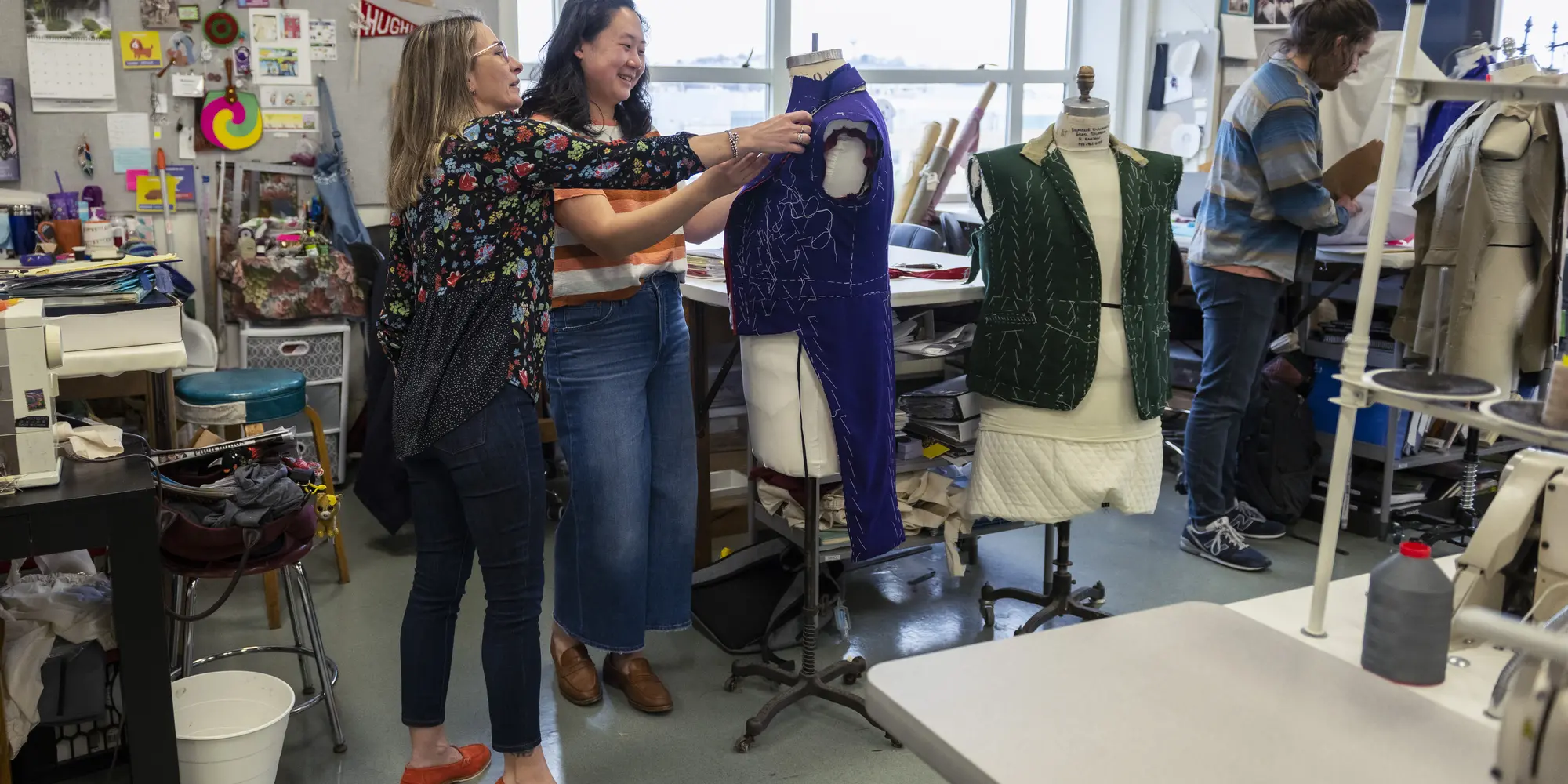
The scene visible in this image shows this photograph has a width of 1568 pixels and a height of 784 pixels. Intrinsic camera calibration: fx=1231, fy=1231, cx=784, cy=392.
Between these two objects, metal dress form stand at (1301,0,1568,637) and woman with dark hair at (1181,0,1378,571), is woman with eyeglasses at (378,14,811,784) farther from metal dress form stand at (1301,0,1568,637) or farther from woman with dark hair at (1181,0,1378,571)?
woman with dark hair at (1181,0,1378,571)

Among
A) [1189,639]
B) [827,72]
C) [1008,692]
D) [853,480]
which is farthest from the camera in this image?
[853,480]

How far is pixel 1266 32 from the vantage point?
5.66 metres

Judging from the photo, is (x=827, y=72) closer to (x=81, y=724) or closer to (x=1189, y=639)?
(x=1189, y=639)

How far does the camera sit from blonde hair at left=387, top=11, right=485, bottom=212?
1.92 meters

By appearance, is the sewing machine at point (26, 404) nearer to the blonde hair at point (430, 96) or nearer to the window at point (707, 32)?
the blonde hair at point (430, 96)

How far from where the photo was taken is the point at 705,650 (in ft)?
9.67

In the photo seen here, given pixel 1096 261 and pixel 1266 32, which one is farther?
pixel 1266 32

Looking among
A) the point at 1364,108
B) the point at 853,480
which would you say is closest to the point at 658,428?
the point at 853,480

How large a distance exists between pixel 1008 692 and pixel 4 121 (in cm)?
394

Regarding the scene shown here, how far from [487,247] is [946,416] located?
4.15 ft

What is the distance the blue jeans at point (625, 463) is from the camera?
2.36 metres

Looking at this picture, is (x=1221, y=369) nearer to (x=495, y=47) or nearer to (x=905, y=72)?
(x=495, y=47)

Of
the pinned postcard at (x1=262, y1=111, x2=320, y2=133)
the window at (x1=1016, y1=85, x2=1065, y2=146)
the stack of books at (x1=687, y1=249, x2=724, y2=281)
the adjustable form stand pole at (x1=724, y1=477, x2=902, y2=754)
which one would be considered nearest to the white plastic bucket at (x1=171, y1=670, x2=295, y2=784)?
the adjustable form stand pole at (x1=724, y1=477, x2=902, y2=754)

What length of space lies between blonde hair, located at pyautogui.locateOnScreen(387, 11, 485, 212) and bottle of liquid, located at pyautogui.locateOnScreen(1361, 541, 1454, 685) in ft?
4.71
